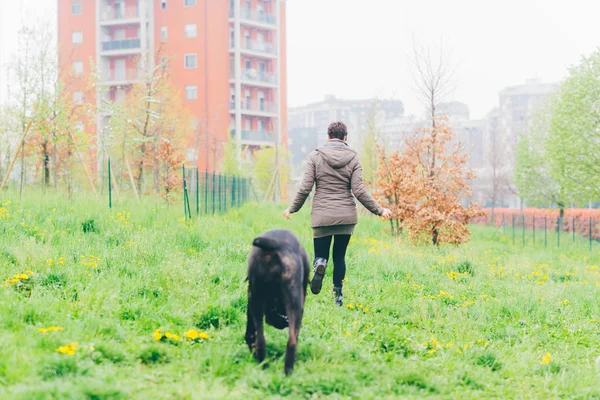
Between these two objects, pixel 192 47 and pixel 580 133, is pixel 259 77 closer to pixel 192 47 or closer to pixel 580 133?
pixel 192 47

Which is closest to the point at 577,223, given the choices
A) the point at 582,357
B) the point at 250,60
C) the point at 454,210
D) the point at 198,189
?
the point at 454,210

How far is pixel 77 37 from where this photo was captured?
51.2 metres

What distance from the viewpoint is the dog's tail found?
14.6ft

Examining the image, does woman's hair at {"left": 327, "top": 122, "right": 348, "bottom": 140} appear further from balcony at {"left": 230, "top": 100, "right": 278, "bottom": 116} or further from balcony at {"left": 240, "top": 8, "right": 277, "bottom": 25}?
balcony at {"left": 240, "top": 8, "right": 277, "bottom": 25}

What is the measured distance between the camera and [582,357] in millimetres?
5762

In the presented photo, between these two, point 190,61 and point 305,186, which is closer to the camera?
point 305,186

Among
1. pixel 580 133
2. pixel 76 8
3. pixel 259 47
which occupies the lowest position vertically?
pixel 580 133

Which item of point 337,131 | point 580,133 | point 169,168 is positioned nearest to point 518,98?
point 580,133

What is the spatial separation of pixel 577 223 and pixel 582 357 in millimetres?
19055

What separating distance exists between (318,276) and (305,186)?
1.03 metres

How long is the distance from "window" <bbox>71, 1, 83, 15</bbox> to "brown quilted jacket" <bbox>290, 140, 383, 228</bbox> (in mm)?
50469

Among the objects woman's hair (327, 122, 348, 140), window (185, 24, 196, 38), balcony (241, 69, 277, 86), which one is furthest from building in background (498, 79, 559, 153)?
woman's hair (327, 122, 348, 140)

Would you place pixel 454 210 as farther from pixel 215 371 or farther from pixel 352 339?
pixel 215 371

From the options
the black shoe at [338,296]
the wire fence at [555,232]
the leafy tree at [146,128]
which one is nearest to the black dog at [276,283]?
the black shoe at [338,296]
